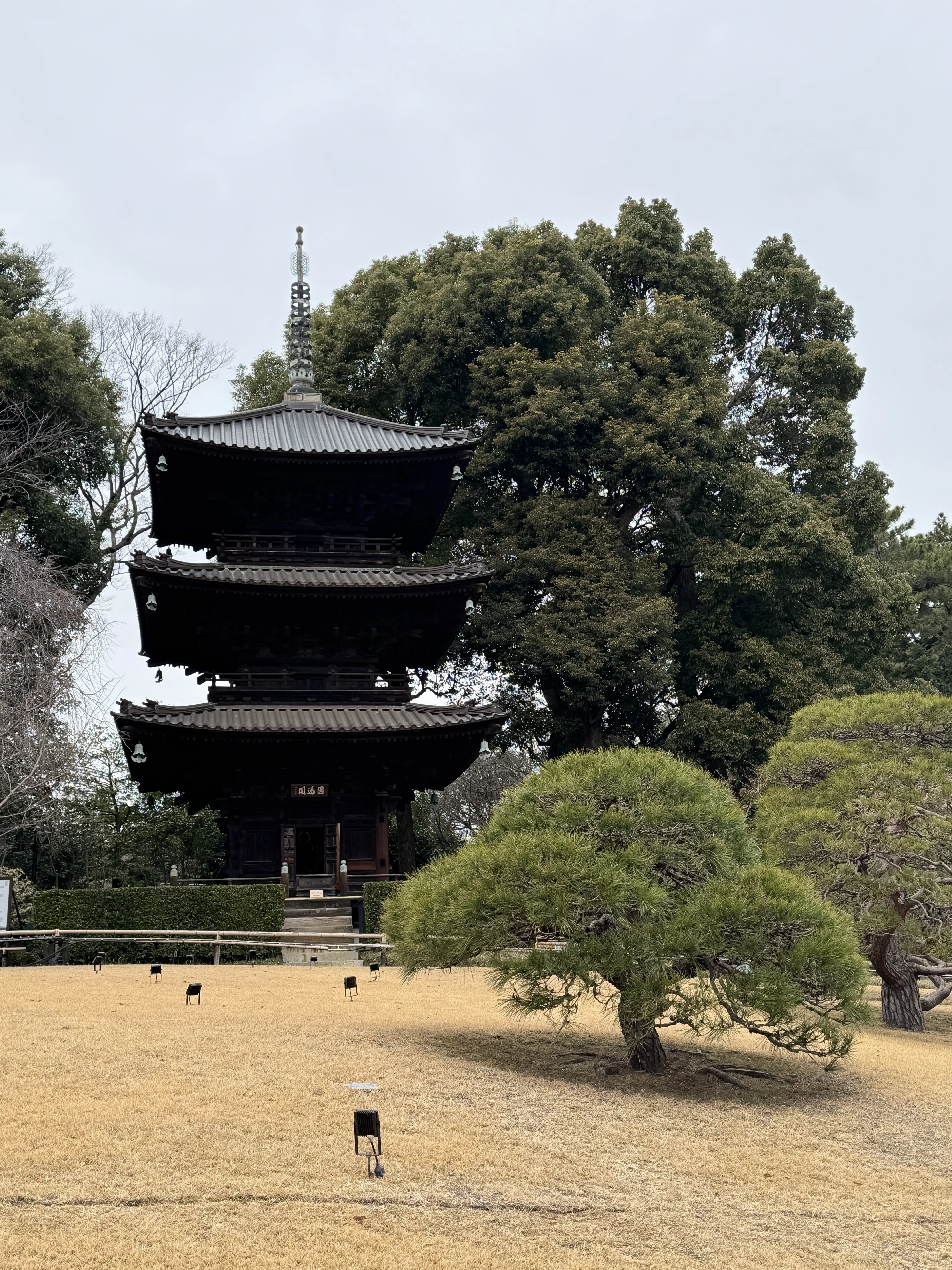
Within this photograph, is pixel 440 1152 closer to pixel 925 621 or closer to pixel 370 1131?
pixel 370 1131

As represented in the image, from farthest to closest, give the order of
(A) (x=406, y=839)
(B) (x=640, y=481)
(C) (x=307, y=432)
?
(B) (x=640, y=481), (A) (x=406, y=839), (C) (x=307, y=432)

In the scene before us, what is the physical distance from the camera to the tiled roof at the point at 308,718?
2116 cm

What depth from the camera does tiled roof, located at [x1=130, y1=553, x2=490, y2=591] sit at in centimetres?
2236

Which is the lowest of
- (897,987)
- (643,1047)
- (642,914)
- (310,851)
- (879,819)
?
(897,987)

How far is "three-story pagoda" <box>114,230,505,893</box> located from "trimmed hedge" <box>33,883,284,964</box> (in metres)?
2.68

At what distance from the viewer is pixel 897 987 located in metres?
16.1

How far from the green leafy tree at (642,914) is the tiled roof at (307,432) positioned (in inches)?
587

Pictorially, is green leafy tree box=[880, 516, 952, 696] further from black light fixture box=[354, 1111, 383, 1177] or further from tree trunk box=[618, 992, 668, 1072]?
black light fixture box=[354, 1111, 383, 1177]

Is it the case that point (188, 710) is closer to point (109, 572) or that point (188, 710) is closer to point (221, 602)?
point (221, 602)

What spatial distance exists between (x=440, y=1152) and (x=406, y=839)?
21155 millimetres

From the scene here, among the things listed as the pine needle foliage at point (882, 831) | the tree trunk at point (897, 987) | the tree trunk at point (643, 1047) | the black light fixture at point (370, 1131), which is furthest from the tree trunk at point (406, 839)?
the black light fixture at point (370, 1131)

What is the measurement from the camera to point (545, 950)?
32.2 ft

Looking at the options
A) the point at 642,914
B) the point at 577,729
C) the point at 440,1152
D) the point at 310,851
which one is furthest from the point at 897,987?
the point at 577,729

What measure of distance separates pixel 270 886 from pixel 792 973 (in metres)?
11.9
